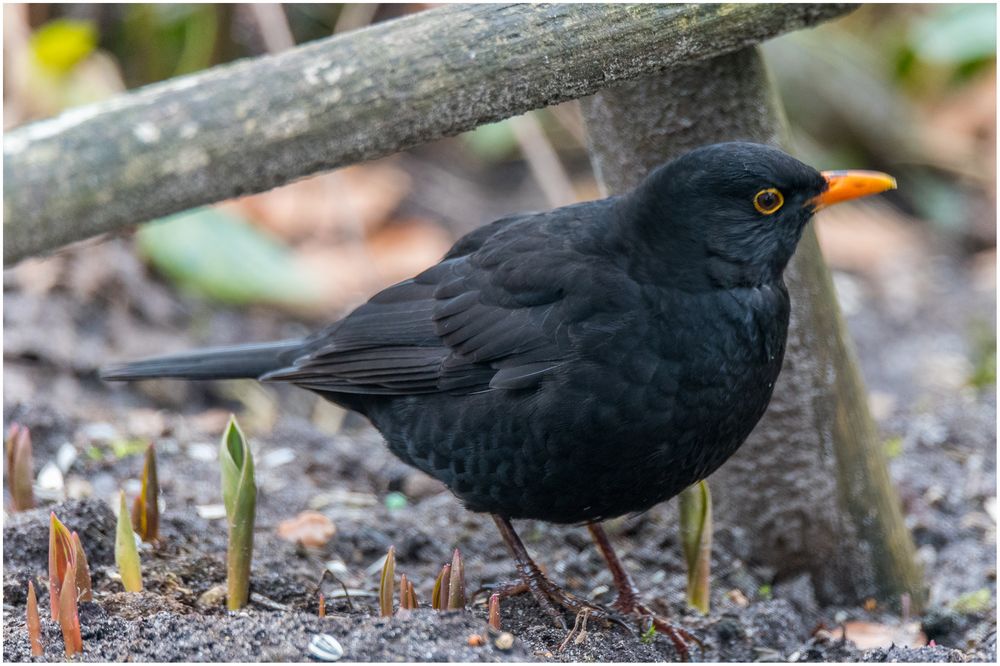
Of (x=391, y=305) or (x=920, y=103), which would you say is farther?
(x=920, y=103)

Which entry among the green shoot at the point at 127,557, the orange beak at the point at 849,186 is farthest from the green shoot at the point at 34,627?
the orange beak at the point at 849,186

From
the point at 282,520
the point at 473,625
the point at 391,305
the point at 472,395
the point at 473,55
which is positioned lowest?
the point at 473,625

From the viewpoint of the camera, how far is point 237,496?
2.70 m

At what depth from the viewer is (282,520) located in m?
3.62

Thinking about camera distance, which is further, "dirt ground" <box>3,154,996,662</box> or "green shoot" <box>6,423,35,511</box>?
"green shoot" <box>6,423,35,511</box>

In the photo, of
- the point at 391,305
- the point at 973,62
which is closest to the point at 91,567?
the point at 391,305

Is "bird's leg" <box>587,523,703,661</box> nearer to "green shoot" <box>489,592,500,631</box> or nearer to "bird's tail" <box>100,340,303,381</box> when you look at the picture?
"green shoot" <box>489,592,500,631</box>

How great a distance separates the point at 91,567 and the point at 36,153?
115 centimetres

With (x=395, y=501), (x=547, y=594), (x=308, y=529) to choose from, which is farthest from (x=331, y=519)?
(x=547, y=594)

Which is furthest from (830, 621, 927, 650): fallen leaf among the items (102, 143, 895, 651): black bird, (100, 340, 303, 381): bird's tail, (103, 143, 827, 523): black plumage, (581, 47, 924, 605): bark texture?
(100, 340, 303, 381): bird's tail

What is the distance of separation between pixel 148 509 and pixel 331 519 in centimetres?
69

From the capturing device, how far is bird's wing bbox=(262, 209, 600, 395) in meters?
2.91

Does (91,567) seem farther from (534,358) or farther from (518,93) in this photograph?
(518,93)

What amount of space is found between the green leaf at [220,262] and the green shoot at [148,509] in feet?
8.87
